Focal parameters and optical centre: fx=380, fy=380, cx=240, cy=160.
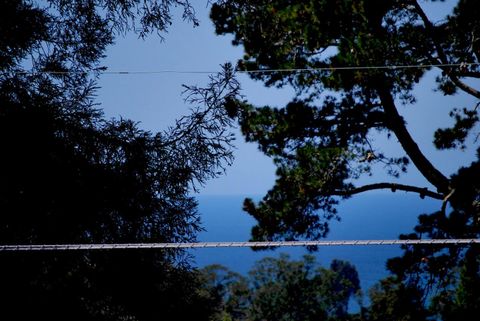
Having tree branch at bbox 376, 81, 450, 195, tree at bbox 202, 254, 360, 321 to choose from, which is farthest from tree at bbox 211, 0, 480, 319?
tree at bbox 202, 254, 360, 321

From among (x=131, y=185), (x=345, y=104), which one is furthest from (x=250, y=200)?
(x=131, y=185)

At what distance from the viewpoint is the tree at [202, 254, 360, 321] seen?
40.3m

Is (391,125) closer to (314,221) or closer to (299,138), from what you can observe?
(299,138)

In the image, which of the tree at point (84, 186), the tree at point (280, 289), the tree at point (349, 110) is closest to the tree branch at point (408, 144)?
the tree at point (349, 110)

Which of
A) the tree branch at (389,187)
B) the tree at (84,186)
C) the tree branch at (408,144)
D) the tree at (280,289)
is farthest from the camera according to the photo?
the tree at (280,289)

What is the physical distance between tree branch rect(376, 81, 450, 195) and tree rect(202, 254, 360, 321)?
33.3 metres

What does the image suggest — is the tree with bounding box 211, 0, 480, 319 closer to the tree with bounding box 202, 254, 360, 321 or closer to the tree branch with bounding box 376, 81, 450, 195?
the tree branch with bounding box 376, 81, 450, 195

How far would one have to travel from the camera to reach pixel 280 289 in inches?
1622

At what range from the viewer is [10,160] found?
4.72 metres

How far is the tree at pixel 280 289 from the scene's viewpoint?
132 ft

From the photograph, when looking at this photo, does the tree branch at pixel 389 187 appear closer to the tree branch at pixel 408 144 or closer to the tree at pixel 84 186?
the tree branch at pixel 408 144

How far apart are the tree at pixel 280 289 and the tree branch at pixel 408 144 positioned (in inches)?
1312

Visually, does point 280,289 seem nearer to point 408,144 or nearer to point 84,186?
point 408,144

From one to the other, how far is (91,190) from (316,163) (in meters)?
4.09
